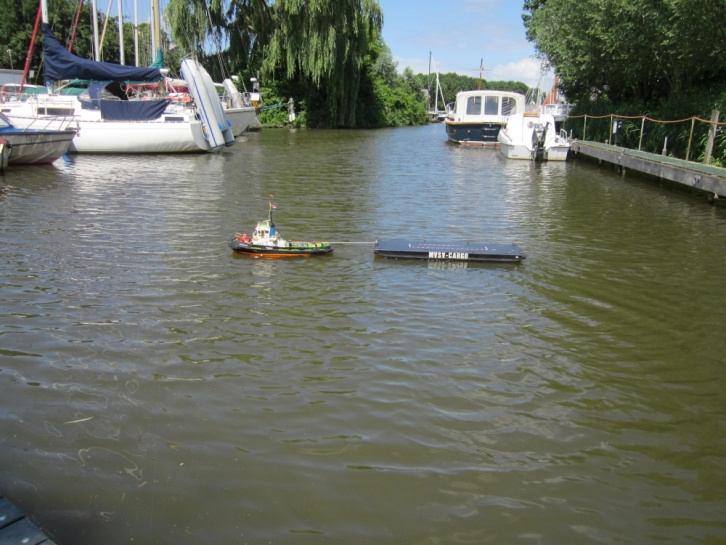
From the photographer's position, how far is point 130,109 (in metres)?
23.7

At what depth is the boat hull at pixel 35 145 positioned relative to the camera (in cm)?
1952

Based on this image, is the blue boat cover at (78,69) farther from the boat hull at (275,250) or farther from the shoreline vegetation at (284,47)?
the boat hull at (275,250)

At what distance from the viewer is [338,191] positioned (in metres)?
17.4

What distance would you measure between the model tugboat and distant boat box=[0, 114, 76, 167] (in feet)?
39.0

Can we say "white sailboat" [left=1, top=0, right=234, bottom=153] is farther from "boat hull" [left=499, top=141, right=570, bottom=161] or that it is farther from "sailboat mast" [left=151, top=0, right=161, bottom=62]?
"boat hull" [left=499, top=141, right=570, bottom=161]

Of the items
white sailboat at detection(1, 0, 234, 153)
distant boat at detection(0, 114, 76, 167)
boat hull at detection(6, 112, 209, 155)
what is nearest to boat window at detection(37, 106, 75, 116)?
white sailboat at detection(1, 0, 234, 153)

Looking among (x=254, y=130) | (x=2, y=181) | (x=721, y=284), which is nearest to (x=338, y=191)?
(x=2, y=181)

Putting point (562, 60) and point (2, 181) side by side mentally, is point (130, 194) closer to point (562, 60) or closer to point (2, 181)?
point (2, 181)

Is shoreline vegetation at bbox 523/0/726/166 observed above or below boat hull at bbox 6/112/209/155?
above

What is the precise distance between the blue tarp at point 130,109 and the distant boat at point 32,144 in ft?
7.99

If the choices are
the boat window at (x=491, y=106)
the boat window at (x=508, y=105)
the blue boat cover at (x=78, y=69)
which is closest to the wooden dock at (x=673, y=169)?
the boat window at (x=508, y=105)

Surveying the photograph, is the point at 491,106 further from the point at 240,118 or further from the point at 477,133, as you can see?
the point at 240,118

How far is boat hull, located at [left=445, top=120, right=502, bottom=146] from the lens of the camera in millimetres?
34094

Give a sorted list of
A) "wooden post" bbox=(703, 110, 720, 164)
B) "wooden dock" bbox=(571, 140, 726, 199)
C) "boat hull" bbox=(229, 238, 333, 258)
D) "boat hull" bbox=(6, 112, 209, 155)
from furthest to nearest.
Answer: "boat hull" bbox=(6, 112, 209, 155) → "wooden post" bbox=(703, 110, 720, 164) → "wooden dock" bbox=(571, 140, 726, 199) → "boat hull" bbox=(229, 238, 333, 258)
